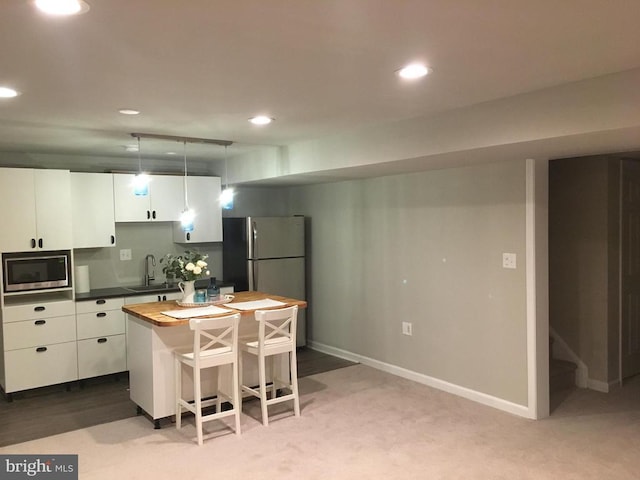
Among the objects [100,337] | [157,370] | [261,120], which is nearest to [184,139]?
[261,120]

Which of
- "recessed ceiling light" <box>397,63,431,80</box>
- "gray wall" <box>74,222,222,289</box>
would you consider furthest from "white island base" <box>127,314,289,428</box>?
"recessed ceiling light" <box>397,63,431,80</box>

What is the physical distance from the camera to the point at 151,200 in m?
5.70

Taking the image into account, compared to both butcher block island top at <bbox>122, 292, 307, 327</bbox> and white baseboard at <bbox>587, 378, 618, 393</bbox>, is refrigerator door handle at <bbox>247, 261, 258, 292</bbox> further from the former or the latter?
white baseboard at <bbox>587, 378, 618, 393</bbox>

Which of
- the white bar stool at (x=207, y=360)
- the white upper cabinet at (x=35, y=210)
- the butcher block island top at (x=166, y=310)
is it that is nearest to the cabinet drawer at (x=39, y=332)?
the white upper cabinet at (x=35, y=210)

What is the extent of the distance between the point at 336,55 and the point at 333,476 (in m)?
2.43

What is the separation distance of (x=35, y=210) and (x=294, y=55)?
356 cm

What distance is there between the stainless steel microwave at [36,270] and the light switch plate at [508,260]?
12.9 ft

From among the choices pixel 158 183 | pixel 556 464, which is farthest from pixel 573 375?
pixel 158 183

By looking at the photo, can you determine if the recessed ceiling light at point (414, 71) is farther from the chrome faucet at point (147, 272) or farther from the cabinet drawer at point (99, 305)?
the chrome faucet at point (147, 272)

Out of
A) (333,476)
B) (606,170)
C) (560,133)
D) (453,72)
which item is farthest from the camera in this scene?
(606,170)

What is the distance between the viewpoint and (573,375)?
4.90m

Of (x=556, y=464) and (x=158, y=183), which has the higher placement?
(x=158, y=183)

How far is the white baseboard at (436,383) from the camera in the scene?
4184mm

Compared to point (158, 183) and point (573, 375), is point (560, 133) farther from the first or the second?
point (158, 183)
